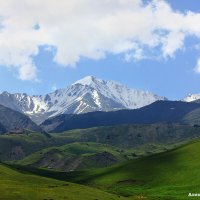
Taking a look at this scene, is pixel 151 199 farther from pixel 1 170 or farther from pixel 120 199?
pixel 1 170

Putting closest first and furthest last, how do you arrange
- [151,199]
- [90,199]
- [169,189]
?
[90,199] → [151,199] → [169,189]

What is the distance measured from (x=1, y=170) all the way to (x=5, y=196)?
79241 millimetres

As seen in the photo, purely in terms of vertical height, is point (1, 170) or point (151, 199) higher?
point (1, 170)

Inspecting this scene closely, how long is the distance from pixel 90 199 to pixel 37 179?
172 ft

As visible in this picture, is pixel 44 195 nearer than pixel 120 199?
Yes

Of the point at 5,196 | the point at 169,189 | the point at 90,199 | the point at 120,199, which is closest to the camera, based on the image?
the point at 5,196

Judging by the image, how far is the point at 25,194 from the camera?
4341 inches

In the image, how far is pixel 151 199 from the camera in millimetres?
145000

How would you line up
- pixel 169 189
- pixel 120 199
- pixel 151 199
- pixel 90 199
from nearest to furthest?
pixel 90 199 → pixel 120 199 → pixel 151 199 → pixel 169 189

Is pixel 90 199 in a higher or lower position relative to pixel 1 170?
lower

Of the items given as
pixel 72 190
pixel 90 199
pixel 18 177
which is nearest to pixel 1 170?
pixel 18 177

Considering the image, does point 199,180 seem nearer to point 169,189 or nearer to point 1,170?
point 169,189

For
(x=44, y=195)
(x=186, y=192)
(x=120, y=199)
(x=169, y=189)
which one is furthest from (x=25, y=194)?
(x=169, y=189)

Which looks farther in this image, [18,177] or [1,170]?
[1,170]
